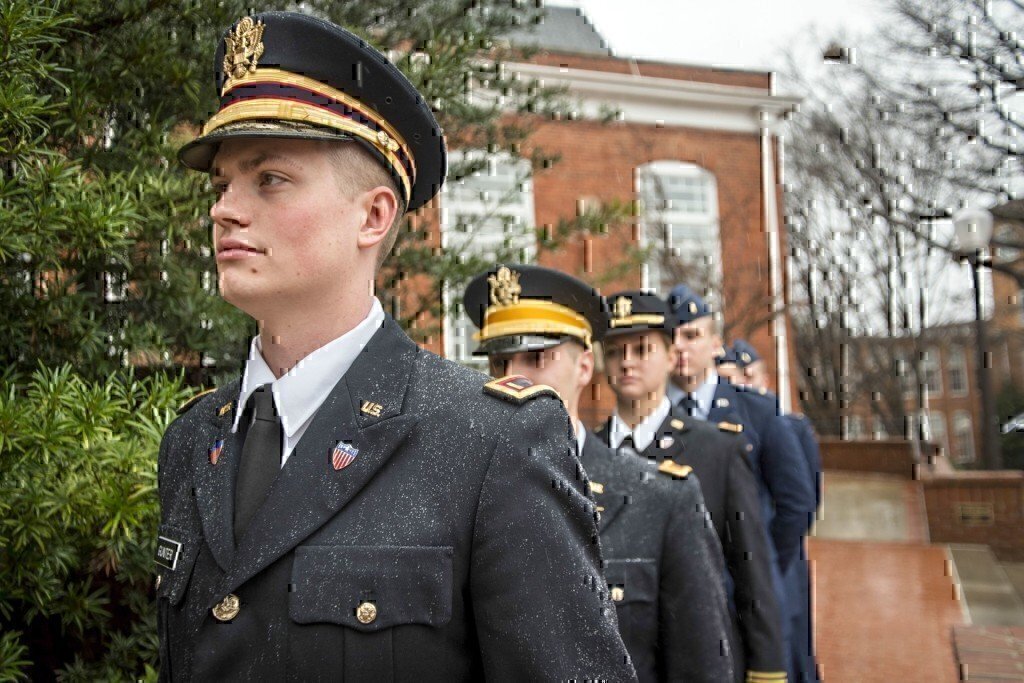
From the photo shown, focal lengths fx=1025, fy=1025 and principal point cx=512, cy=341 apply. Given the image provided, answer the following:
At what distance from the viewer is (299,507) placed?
1770 mm

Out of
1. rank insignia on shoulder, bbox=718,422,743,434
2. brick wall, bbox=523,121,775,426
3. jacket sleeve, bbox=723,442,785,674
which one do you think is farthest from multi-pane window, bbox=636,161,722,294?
jacket sleeve, bbox=723,442,785,674

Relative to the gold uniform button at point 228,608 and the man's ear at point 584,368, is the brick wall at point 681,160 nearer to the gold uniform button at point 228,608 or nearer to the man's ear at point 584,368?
the man's ear at point 584,368

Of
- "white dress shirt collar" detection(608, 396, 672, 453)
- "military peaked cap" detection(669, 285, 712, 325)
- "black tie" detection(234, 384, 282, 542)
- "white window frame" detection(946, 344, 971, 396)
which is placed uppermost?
"white window frame" detection(946, 344, 971, 396)

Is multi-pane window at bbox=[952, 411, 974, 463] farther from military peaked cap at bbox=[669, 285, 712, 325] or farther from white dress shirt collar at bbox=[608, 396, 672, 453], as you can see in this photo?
white dress shirt collar at bbox=[608, 396, 672, 453]

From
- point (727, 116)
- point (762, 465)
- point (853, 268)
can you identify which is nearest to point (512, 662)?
point (762, 465)

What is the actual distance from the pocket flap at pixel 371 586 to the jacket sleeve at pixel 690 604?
1.81 metres

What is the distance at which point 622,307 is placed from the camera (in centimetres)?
527

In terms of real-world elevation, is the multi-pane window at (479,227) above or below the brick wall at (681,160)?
below

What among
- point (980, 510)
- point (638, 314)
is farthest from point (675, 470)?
point (980, 510)

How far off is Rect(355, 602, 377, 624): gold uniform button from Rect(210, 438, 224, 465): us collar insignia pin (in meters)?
0.44

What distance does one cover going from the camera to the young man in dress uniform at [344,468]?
1.73 metres

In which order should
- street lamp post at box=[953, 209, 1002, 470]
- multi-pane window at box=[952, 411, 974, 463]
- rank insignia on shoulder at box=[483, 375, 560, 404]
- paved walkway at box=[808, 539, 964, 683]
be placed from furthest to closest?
multi-pane window at box=[952, 411, 974, 463]
street lamp post at box=[953, 209, 1002, 470]
paved walkway at box=[808, 539, 964, 683]
rank insignia on shoulder at box=[483, 375, 560, 404]

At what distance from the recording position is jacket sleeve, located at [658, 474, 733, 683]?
3326 millimetres

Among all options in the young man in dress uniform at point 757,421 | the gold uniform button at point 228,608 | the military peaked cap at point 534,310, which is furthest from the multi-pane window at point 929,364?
the gold uniform button at point 228,608
